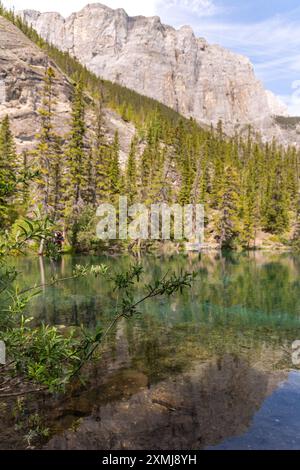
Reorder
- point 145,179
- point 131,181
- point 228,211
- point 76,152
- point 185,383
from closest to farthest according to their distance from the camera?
point 185,383 → point 76,152 → point 228,211 → point 131,181 → point 145,179

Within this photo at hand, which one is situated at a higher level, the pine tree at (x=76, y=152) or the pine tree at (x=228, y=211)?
the pine tree at (x=76, y=152)

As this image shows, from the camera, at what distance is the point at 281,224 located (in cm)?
7444

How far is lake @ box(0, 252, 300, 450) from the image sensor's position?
754cm

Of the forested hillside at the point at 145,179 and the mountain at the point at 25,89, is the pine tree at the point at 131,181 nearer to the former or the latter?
the forested hillside at the point at 145,179

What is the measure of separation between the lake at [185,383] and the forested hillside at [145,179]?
1826 cm

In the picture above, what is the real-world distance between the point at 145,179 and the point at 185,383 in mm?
60290

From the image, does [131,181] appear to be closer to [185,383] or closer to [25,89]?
[25,89]

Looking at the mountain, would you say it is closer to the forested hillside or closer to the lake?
the forested hillside

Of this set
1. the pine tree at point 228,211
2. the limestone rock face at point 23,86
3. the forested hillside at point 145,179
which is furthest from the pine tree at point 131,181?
the limestone rock face at point 23,86

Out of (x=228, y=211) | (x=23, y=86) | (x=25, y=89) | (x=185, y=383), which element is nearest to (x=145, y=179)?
(x=228, y=211)

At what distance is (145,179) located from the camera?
68812 mm

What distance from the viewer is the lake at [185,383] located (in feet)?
24.7
